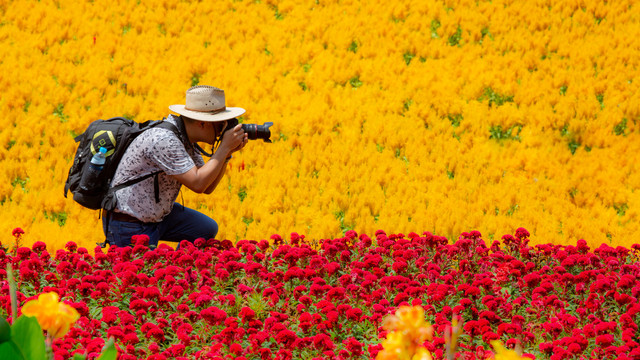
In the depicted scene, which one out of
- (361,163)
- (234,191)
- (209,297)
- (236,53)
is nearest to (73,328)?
(209,297)

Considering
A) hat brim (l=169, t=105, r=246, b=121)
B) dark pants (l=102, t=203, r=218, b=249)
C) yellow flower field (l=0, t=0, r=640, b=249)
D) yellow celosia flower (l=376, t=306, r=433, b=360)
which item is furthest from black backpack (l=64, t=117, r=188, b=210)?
yellow celosia flower (l=376, t=306, r=433, b=360)

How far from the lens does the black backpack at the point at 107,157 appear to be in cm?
539

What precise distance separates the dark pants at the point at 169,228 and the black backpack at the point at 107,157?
24 cm

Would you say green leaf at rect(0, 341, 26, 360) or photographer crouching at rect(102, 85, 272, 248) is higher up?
photographer crouching at rect(102, 85, 272, 248)

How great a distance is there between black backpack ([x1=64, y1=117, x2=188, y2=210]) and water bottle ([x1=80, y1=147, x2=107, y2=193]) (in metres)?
0.01

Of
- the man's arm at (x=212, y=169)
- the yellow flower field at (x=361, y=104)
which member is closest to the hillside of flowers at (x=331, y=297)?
the man's arm at (x=212, y=169)

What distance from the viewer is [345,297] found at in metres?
4.78

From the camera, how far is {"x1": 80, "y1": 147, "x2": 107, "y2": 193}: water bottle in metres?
5.35

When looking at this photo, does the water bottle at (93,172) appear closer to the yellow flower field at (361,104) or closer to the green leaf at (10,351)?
the yellow flower field at (361,104)

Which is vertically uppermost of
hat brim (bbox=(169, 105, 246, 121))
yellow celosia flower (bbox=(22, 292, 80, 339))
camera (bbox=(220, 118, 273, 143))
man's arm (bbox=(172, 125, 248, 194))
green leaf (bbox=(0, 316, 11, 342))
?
camera (bbox=(220, 118, 273, 143))

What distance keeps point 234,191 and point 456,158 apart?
2755 mm

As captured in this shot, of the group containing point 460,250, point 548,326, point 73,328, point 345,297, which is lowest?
point 73,328

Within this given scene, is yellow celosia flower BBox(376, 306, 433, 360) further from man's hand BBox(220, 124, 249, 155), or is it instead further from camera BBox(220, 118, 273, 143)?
camera BBox(220, 118, 273, 143)

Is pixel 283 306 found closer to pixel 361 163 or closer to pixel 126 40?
pixel 361 163
